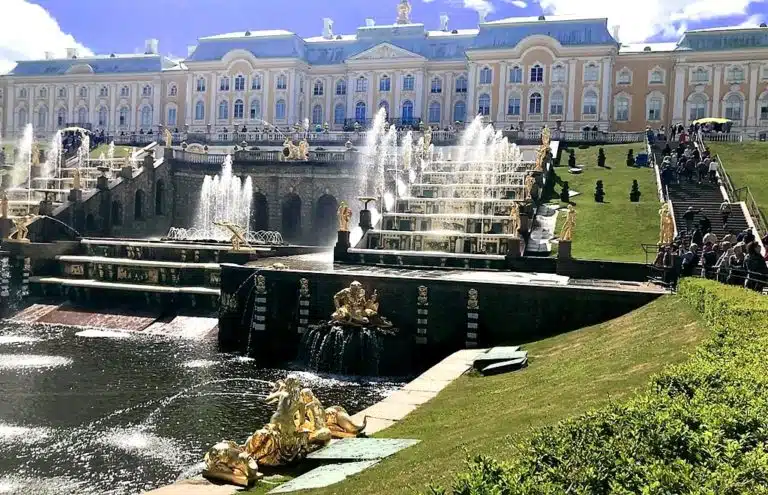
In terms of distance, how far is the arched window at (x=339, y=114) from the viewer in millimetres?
81162

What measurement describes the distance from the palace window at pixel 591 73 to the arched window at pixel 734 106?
1230 cm

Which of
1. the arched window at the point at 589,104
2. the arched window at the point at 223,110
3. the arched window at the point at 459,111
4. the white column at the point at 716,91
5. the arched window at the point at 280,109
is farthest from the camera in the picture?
the arched window at the point at 223,110

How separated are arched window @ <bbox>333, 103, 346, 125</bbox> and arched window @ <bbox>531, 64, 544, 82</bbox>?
836 inches

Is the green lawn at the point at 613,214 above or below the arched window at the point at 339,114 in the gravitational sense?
below

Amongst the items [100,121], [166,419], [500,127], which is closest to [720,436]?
[166,419]

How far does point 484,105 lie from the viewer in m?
74.1

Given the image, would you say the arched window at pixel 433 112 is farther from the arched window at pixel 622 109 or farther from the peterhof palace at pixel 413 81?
the arched window at pixel 622 109

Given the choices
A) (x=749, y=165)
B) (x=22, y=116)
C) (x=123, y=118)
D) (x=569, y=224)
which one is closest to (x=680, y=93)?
(x=749, y=165)

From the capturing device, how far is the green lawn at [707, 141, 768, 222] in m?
Result: 36.3

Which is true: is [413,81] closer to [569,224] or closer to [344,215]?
[344,215]

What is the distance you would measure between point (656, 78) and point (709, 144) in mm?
24099

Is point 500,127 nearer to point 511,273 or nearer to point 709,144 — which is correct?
point 709,144

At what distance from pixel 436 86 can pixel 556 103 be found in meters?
13.1

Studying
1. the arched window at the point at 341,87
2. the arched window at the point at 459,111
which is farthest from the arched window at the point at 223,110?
the arched window at the point at 459,111
